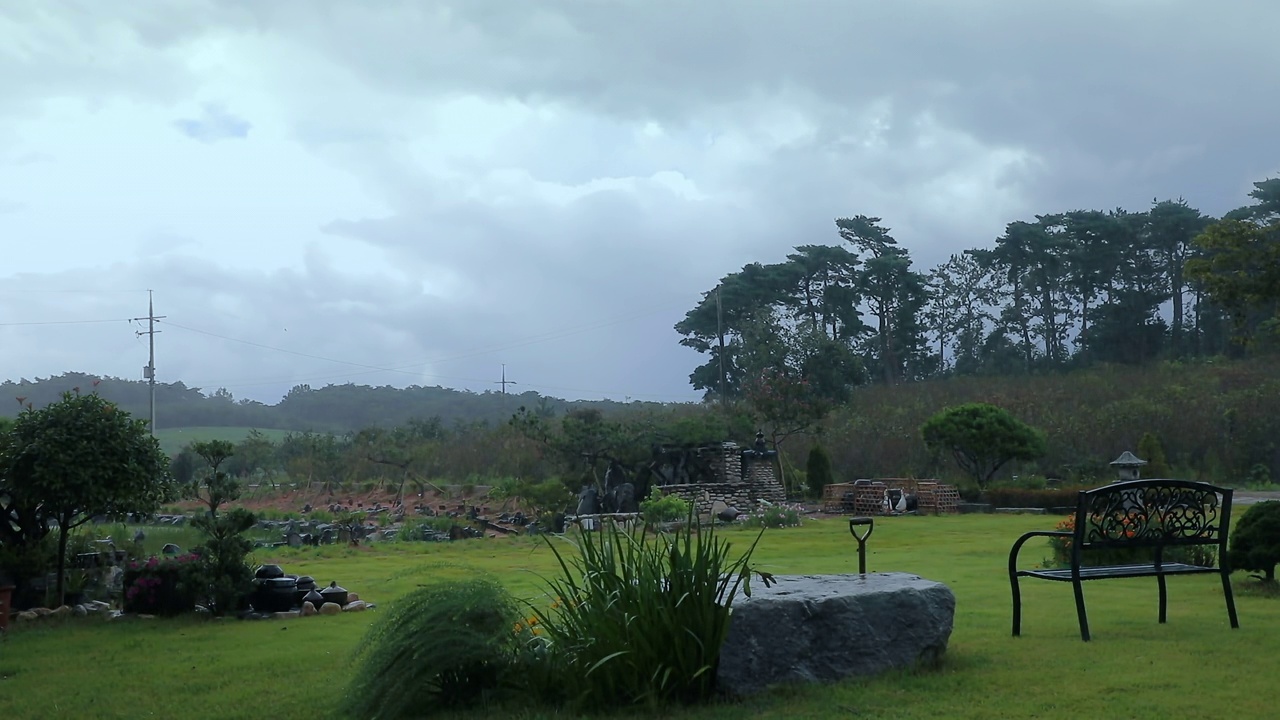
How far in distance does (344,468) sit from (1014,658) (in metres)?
31.7

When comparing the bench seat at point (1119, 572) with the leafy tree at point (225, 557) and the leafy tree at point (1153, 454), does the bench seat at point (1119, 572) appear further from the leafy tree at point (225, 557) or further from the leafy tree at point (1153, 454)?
the leafy tree at point (1153, 454)

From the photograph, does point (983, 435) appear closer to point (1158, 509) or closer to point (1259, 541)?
point (1259, 541)

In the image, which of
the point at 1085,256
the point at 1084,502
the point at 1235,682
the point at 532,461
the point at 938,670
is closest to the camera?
the point at 1235,682

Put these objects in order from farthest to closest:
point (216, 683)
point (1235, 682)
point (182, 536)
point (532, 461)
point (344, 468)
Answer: point (344, 468)
point (532, 461)
point (182, 536)
point (216, 683)
point (1235, 682)

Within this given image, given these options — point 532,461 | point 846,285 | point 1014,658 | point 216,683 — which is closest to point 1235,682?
point 1014,658

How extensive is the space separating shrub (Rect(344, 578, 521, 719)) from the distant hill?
6051cm

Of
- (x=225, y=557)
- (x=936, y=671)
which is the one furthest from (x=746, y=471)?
(x=936, y=671)

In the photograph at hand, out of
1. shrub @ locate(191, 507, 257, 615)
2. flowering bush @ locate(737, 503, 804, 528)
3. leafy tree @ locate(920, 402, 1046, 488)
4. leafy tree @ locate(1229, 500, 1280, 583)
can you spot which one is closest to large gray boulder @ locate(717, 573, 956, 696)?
leafy tree @ locate(1229, 500, 1280, 583)

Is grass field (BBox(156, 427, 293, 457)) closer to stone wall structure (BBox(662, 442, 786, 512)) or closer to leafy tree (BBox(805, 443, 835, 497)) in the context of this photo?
stone wall structure (BBox(662, 442, 786, 512))

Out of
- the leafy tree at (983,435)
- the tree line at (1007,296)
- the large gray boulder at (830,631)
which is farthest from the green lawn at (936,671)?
the tree line at (1007,296)

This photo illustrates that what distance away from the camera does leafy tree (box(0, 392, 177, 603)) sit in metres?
8.76

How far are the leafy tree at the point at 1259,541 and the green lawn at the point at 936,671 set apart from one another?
0.39m

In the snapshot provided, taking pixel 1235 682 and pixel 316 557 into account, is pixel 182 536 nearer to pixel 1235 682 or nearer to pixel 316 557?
pixel 316 557

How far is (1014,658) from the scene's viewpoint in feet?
17.9
